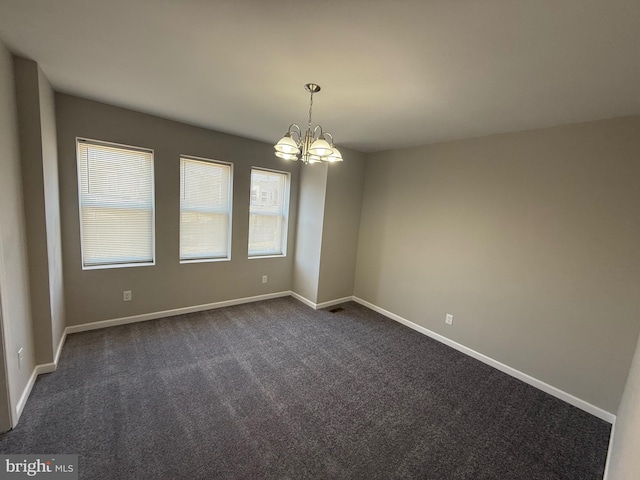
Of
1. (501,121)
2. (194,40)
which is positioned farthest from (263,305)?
(501,121)

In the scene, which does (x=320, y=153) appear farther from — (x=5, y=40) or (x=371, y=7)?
(x=5, y=40)

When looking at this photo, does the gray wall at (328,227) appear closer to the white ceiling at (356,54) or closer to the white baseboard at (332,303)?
the white baseboard at (332,303)

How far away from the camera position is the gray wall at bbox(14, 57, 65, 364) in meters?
1.94

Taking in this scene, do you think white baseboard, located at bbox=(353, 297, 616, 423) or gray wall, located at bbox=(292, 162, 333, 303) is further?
gray wall, located at bbox=(292, 162, 333, 303)

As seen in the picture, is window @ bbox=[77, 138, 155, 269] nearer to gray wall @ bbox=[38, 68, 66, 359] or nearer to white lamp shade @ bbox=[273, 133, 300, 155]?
gray wall @ bbox=[38, 68, 66, 359]

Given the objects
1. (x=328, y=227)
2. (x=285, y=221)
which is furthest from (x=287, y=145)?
(x=285, y=221)

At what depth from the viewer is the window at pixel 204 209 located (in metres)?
3.43

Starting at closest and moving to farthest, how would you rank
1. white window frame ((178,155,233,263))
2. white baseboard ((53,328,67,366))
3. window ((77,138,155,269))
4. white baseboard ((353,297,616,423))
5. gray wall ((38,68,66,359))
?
gray wall ((38,68,66,359)), white baseboard ((353,297,616,423)), white baseboard ((53,328,67,366)), window ((77,138,155,269)), white window frame ((178,155,233,263))

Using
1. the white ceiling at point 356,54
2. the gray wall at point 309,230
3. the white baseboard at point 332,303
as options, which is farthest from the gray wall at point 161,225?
the white baseboard at point 332,303

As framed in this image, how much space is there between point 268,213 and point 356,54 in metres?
2.91

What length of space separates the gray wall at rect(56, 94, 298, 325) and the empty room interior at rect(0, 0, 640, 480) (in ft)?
0.08

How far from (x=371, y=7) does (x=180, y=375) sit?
2.95m

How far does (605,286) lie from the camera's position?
220 cm

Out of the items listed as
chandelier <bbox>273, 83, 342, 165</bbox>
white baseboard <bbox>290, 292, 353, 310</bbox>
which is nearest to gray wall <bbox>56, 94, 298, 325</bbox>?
white baseboard <bbox>290, 292, 353, 310</bbox>
